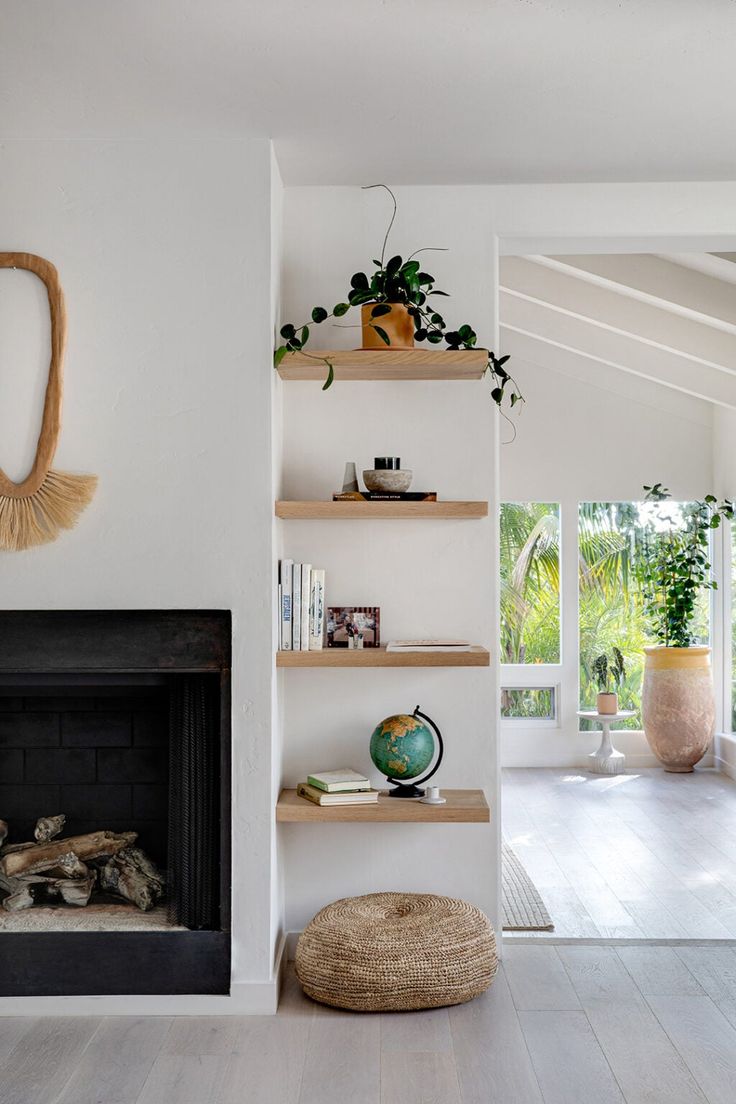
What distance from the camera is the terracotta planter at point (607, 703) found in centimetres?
736

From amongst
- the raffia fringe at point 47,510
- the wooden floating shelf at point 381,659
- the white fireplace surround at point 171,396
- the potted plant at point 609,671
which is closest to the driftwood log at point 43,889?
the white fireplace surround at point 171,396

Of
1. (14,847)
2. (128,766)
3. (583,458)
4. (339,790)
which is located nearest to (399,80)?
(339,790)

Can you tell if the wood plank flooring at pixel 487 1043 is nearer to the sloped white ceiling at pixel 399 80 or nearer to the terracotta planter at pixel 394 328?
the terracotta planter at pixel 394 328

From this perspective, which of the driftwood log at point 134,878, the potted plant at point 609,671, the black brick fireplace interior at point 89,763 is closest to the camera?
the driftwood log at point 134,878

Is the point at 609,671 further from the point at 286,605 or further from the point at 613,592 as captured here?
the point at 286,605

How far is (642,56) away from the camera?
2750 millimetres

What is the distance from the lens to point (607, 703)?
7375 millimetres

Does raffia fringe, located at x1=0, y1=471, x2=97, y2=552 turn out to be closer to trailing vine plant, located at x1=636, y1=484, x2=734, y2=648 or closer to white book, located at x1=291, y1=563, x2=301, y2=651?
white book, located at x1=291, y1=563, x2=301, y2=651

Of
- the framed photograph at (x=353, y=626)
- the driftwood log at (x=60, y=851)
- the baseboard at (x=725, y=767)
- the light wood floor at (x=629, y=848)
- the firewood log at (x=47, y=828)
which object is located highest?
the framed photograph at (x=353, y=626)

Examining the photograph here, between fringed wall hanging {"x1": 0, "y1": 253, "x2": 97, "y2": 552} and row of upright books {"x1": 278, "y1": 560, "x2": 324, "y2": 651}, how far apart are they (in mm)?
653

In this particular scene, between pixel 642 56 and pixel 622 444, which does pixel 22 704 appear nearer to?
pixel 642 56

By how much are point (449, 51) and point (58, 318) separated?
54.0 inches

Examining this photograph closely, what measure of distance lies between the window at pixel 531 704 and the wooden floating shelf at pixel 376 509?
4399 mm

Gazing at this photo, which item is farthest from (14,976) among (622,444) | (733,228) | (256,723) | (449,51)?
(622,444)
